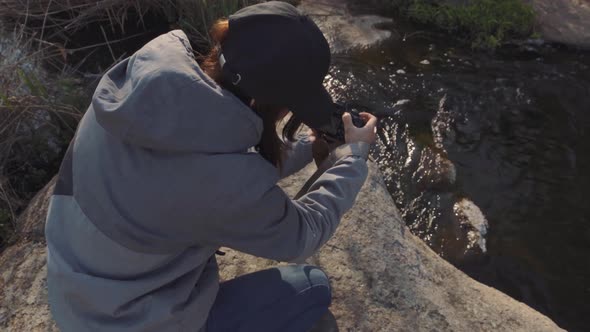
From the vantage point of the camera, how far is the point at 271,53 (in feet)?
3.99

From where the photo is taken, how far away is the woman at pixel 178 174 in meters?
1.18

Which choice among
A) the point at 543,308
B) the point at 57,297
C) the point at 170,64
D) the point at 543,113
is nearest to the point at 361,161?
the point at 170,64

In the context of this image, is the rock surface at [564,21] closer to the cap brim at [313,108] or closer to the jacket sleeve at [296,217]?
the jacket sleeve at [296,217]

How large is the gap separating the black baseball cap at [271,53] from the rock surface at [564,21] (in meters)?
4.76

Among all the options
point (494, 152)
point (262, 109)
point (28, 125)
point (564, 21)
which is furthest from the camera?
point (564, 21)

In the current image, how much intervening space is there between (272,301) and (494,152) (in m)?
2.81

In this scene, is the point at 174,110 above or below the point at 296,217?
above

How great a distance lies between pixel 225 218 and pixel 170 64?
37 cm

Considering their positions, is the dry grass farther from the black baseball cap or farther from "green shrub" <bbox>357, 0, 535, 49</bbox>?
"green shrub" <bbox>357, 0, 535, 49</bbox>

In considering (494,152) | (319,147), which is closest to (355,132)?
(319,147)

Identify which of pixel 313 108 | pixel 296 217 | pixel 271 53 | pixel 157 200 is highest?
pixel 271 53

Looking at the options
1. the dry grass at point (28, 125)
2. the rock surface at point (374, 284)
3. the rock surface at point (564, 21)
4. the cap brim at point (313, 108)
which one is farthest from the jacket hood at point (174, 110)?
the rock surface at point (564, 21)

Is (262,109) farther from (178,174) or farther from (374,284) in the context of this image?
(374,284)

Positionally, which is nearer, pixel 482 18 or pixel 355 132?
pixel 355 132
